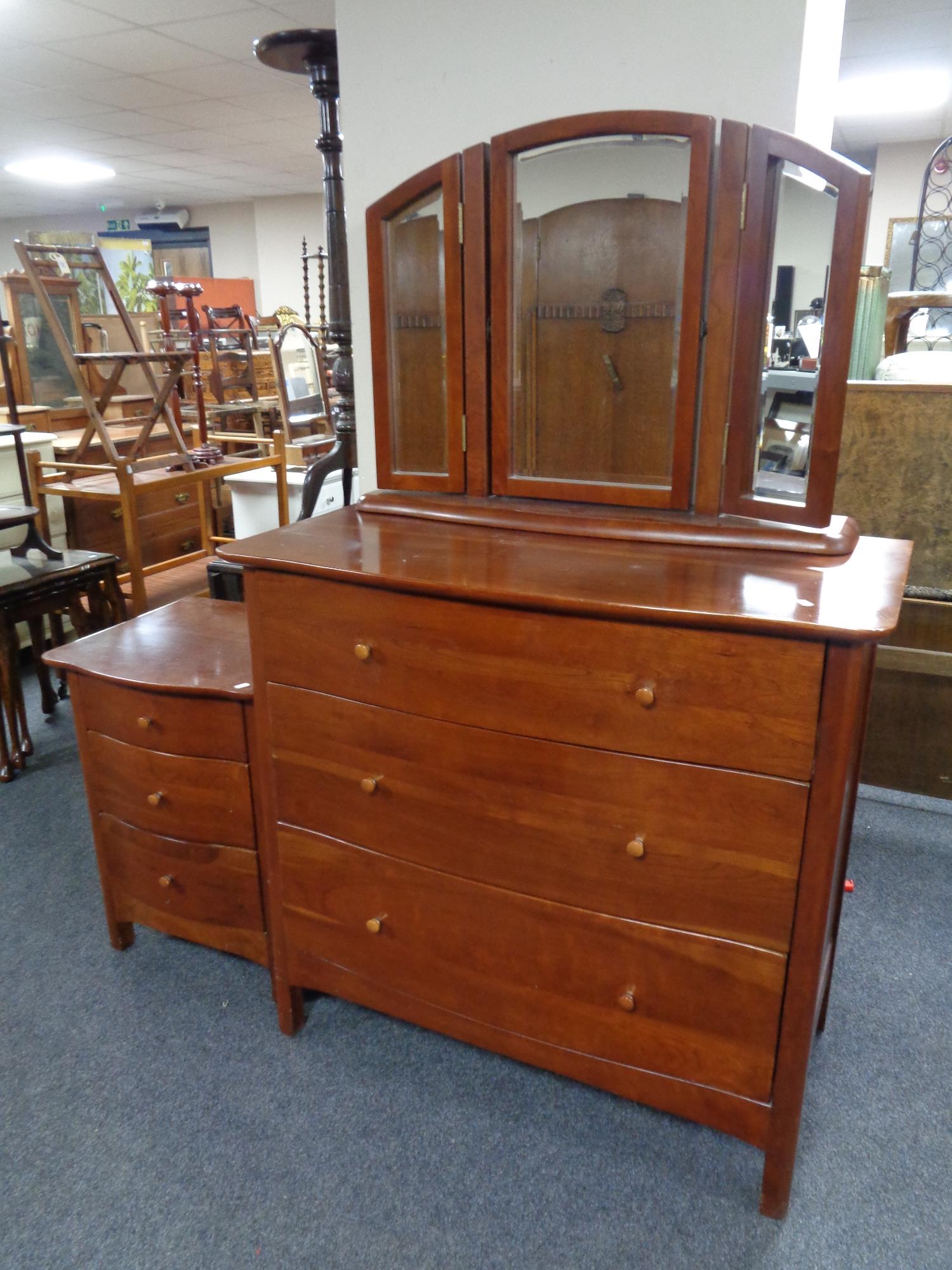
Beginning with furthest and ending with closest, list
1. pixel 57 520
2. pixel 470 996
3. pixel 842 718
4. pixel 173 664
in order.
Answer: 1. pixel 57 520
2. pixel 173 664
3. pixel 470 996
4. pixel 842 718

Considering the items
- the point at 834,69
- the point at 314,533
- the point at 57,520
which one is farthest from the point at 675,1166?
the point at 57,520

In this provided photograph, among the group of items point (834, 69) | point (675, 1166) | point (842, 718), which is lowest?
point (675, 1166)

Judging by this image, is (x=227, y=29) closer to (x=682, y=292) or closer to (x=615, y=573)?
(x=682, y=292)

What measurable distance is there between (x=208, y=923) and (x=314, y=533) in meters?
0.84

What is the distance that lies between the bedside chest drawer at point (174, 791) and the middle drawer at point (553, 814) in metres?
0.18

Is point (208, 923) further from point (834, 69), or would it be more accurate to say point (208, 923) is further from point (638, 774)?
point (834, 69)

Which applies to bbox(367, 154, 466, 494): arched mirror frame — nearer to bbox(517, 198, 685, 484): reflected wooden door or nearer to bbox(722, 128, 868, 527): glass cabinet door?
bbox(517, 198, 685, 484): reflected wooden door

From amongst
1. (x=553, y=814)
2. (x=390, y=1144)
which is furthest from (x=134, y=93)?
(x=390, y=1144)

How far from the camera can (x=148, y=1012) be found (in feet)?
5.64

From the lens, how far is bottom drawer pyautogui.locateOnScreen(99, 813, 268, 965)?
66.1 inches

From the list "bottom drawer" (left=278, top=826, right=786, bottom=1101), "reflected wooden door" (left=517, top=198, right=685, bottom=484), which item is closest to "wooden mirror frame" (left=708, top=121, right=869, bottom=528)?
"reflected wooden door" (left=517, top=198, right=685, bottom=484)

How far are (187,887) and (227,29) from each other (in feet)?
15.3

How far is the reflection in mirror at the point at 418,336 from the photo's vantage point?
1530 millimetres

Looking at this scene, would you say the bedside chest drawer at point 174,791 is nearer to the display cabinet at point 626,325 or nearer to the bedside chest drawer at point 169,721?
the bedside chest drawer at point 169,721
